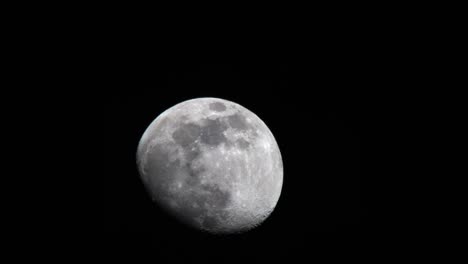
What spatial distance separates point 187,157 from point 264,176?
30.4 inches

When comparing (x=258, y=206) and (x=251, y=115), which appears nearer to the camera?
(x=258, y=206)

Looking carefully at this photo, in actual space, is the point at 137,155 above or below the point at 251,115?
below

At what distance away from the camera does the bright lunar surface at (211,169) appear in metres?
3.46

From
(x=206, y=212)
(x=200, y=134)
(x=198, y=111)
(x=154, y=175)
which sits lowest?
(x=206, y=212)

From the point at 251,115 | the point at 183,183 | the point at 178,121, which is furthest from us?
the point at 251,115

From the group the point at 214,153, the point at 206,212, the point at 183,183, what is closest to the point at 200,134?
the point at 214,153

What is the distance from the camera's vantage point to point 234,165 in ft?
11.5

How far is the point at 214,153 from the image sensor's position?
3494 mm

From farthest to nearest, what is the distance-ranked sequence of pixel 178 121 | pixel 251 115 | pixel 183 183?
pixel 251 115, pixel 178 121, pixel 183 183

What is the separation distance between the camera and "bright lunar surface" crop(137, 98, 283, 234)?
3463mm

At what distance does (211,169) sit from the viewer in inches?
136

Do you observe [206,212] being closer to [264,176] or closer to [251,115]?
[264,176]

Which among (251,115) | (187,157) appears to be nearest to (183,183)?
(187,157)

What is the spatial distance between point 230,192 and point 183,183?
44 centimetres
